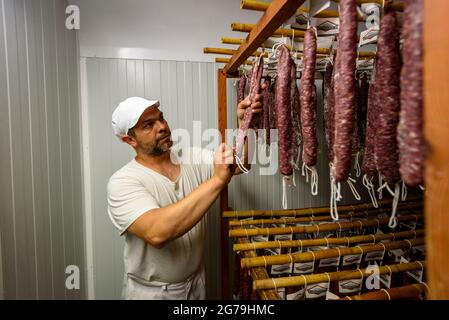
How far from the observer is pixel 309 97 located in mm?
803

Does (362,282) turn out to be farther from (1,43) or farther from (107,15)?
(107,15)

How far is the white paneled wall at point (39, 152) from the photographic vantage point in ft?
3.50

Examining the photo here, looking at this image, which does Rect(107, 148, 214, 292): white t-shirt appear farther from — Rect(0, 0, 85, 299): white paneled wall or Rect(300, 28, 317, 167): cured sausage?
Rect(300, 28, 317, 167): cured sausage

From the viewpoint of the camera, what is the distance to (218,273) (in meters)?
2.24

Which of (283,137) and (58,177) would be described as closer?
(283,137)

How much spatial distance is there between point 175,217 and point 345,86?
86 centimetres

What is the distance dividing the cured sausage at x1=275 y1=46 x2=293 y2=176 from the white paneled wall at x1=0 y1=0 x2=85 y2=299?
1175 millimetres

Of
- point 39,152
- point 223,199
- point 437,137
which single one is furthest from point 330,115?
point 39,152

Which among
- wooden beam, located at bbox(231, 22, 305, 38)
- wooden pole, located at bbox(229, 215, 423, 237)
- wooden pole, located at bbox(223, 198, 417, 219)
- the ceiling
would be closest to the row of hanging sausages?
wooden beam, located at bbox(231, 22, 305, 38)

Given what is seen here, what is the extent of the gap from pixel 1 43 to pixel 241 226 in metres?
1.51

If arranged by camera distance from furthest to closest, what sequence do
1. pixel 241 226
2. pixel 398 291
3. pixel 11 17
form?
1. pixel 241 226
2. pixel 11 17
3. pixel 398 291
